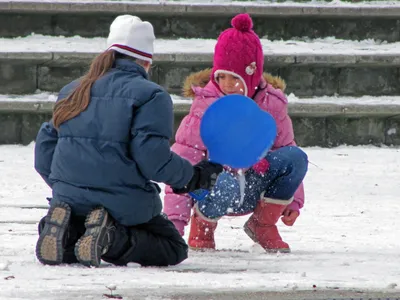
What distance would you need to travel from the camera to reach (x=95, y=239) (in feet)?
11.8

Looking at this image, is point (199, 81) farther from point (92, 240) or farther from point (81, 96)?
point (92, 240)

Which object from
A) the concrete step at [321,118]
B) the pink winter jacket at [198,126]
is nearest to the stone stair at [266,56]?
the concrete step at [321,118]

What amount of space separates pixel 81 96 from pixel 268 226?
0.98 meters

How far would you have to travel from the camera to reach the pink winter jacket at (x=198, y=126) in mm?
4227

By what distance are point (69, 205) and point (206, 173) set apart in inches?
18.9

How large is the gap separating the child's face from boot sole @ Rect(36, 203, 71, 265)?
37.2 inches

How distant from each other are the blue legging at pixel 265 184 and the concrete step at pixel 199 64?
360 cm

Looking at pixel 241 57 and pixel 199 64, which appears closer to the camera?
pixel 241 57

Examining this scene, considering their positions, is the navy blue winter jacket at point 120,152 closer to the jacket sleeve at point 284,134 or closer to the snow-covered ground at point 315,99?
the jacket sleeve at point 284,134

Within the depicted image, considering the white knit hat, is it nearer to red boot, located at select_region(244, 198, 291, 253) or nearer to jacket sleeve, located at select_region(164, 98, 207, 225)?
jacket sleeve, located at select_region(164, 98, 207, 225)

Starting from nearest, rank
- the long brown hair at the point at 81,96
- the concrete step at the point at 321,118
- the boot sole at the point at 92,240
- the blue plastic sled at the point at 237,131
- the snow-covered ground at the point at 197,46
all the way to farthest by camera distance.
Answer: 1. the boot sole at the point at 92,240
2. the long brown hair at the point at 81,96
3. the blue plastic sled at the point at 237,131
4. the concrete step at the point at 321,118
5. the snow-covered ground at the point at 197,46

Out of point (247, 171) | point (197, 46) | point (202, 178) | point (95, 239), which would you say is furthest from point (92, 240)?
point (197, 46)

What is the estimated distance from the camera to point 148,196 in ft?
12.3

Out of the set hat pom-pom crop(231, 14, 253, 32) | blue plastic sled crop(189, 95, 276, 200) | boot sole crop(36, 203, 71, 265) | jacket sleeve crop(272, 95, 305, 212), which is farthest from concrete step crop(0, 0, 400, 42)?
boot sole crop(36, 203, 71, 265)
